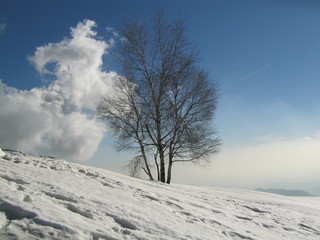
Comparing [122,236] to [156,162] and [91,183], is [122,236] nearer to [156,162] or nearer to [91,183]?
[91,183]

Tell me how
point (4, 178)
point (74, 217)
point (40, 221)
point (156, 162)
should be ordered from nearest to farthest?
point (40, 221), point (74, 217), point (4, 178), point (156, 162)

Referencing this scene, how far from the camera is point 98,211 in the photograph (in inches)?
145

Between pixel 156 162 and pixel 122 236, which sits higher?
pixel 156 162

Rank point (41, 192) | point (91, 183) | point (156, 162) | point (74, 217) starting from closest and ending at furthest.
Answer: point (74, 217)
point (41, 192)
point (91, 183)
point (156, 162)

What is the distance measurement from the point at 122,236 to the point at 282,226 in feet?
14.4

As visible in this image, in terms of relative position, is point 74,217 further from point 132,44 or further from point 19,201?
point 132,44

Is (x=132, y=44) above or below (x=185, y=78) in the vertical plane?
above

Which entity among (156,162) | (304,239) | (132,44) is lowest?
(304,239)

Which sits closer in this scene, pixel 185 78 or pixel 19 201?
pixel 19 201

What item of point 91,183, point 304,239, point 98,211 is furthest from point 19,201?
point 304,239

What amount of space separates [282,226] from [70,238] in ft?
16.6

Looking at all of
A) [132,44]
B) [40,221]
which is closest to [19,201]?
[40,221]

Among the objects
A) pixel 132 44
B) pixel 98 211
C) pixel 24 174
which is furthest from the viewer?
pixel 132 44

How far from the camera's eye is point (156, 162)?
1295cm
